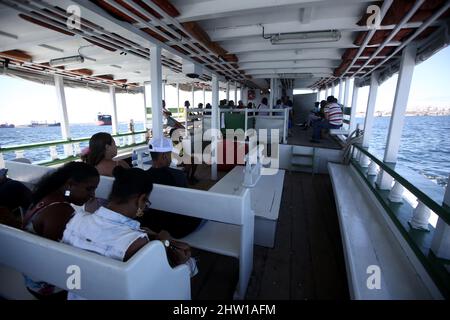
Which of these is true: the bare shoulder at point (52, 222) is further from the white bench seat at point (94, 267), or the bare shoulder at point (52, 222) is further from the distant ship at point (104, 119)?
the distant ship at point (104, 119)

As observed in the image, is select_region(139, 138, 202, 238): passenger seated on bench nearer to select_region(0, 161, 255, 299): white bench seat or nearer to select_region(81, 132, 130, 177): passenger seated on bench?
select_region(0, 161, 255, 299): white bench seat

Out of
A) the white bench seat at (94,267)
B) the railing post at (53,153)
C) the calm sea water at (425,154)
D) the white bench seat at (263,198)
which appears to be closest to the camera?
the white bench seat at (94,267)

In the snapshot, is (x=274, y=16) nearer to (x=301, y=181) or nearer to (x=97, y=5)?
(x=97, y=5)

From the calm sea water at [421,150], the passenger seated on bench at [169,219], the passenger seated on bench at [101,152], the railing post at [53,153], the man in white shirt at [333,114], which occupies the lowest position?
the calm sea water at [421,150]

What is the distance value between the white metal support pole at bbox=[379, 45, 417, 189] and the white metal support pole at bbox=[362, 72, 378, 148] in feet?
4.16

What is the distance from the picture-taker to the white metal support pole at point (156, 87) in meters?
3.31

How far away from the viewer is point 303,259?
2.15 m

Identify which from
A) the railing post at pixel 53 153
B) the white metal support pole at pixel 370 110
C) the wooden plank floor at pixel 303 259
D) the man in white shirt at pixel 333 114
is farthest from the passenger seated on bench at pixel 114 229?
the railing post at pixel 53 153

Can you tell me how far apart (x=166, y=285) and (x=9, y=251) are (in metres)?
0.73

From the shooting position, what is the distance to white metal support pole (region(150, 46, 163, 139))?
3.31 meters

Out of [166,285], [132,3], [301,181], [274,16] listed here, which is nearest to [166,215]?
[166,285]

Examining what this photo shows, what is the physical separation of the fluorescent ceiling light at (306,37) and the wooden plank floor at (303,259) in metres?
2.42

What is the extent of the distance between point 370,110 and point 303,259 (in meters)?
4.00

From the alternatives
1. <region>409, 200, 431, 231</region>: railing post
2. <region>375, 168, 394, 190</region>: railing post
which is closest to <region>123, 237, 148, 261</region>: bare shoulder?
<region>409, 200, 431, 231</region>: railing post
